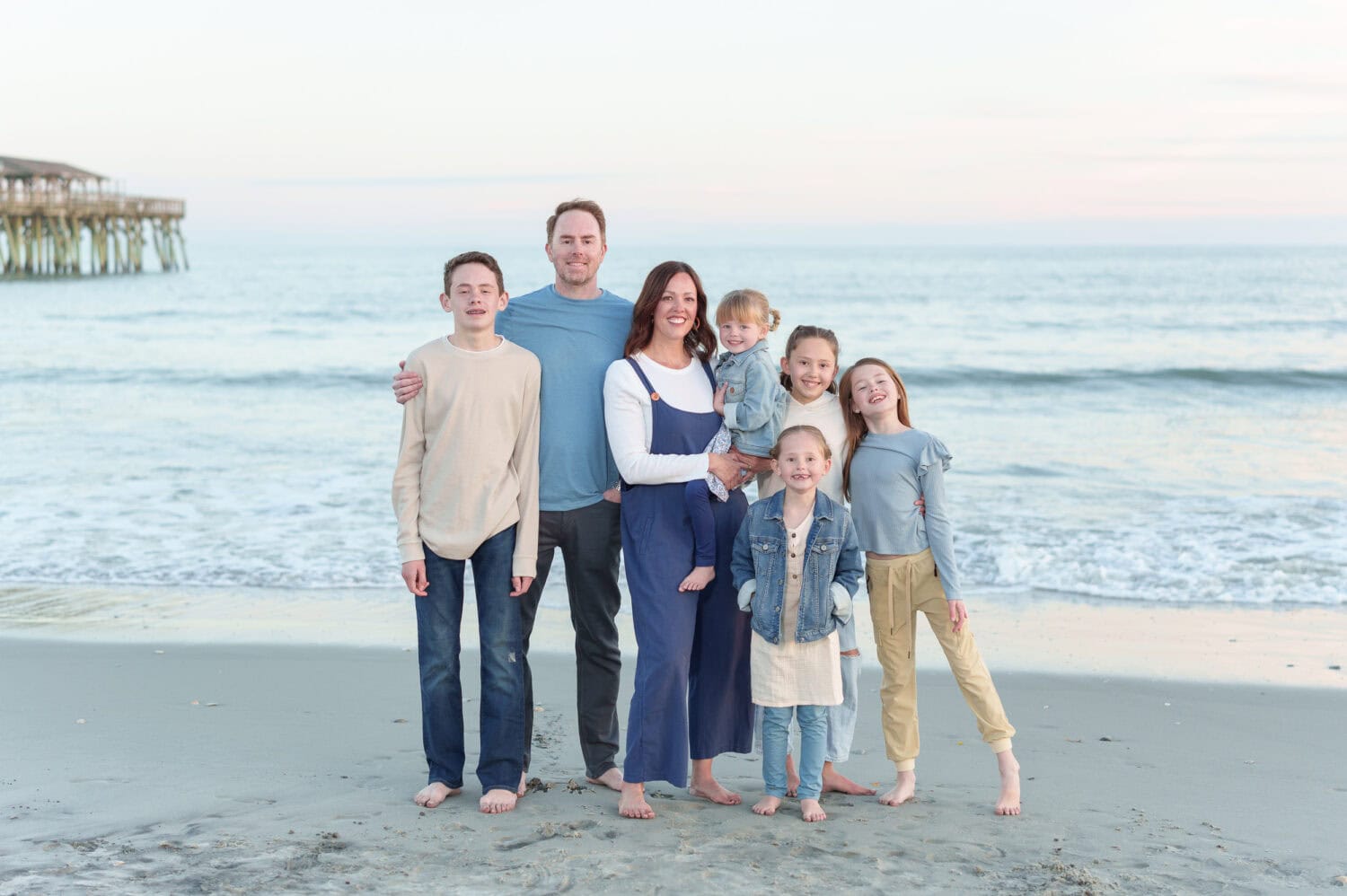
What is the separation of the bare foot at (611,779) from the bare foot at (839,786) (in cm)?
73

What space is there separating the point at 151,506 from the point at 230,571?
2.62m

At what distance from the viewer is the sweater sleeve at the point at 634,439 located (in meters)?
3.76

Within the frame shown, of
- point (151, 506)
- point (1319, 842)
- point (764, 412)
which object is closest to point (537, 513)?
point (764, 412)

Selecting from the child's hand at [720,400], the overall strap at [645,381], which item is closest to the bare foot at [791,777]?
the child's hand at [720,400]

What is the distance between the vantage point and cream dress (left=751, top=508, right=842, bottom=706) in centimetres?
380

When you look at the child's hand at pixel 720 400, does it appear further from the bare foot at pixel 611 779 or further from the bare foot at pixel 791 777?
the bare foot at pixel 611 779

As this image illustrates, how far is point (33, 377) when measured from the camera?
20.4m

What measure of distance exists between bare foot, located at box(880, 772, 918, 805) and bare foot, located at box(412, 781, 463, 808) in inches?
59.1

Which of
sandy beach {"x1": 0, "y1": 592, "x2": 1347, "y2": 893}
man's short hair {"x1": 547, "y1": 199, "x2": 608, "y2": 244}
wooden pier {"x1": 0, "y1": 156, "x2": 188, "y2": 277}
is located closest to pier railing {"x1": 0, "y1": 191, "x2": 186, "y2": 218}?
wooden pier {"x1": 0, "y1": 156, "x2": 188, "y2": 277}

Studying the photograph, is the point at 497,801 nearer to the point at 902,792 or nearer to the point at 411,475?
the point at 411,475

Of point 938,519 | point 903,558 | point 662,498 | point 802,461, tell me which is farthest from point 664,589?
point 938,519

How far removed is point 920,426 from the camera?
1608 centimetres

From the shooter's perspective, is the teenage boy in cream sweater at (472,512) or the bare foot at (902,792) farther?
the bare foot at (902,792)

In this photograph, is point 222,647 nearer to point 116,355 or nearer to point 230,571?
point 230,571
